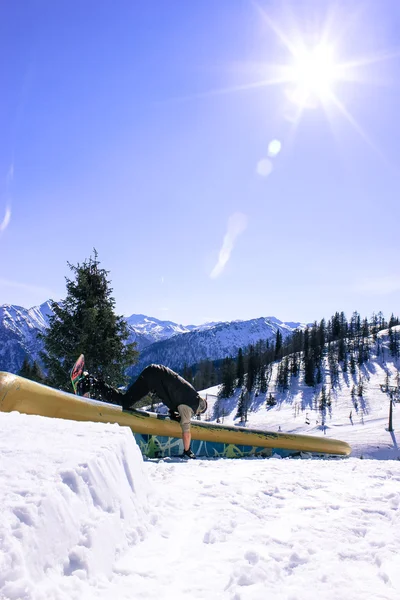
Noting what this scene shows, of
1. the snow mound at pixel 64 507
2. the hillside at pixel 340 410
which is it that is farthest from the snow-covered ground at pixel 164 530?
the hillside at pixel 340 410

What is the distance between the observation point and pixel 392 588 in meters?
2.48

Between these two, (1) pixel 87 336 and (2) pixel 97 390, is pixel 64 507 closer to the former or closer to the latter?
(2) pixel 97 390

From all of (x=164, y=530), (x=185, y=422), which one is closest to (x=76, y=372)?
(x=185, y=422)

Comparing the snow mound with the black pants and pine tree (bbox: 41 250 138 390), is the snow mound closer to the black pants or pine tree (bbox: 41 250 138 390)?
the black pants

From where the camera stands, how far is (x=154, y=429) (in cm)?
804

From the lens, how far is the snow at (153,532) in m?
2.23

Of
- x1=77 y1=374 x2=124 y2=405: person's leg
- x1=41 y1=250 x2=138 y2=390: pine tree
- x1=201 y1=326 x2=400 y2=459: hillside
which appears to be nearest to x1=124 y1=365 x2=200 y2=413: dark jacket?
x1=77 y1=374 x2=124 y2=405: person's leg

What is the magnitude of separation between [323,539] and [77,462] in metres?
2.27

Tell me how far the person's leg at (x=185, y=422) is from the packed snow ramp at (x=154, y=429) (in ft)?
1.31

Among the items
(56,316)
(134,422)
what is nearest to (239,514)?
(134,422)

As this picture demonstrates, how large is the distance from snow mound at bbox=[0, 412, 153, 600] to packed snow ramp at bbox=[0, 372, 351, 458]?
271 cm

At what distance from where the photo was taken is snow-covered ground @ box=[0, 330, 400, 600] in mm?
2236

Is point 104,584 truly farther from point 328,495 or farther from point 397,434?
point 397,434

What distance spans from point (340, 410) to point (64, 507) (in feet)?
348
